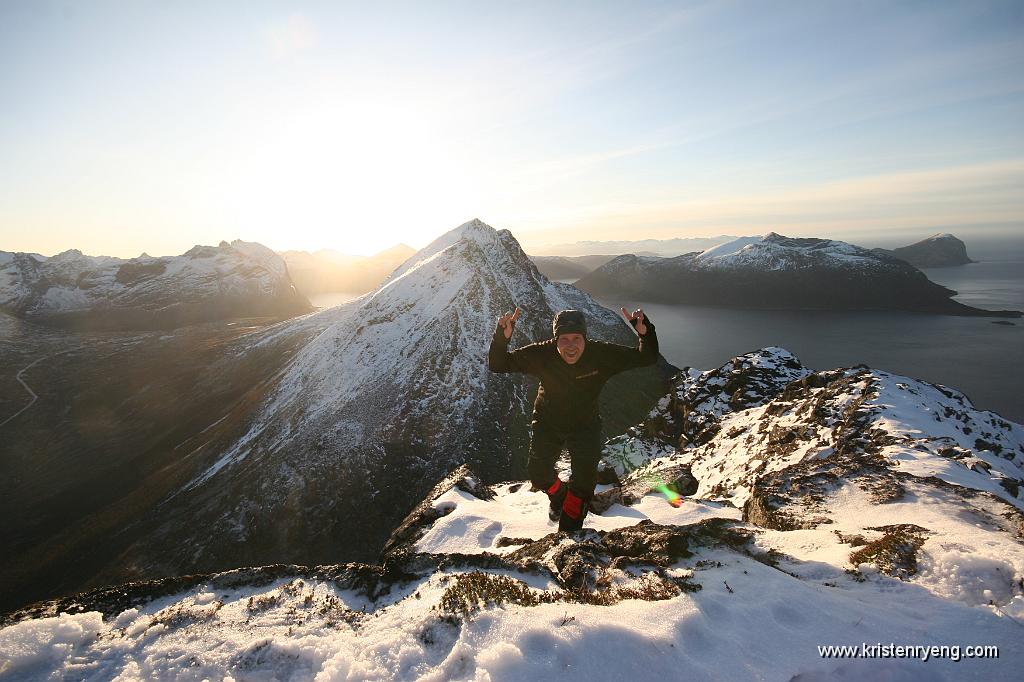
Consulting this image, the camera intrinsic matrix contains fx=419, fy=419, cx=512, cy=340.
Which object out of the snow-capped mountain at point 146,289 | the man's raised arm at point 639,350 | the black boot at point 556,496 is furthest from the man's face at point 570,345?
the snow-capped mountain at point 146,289

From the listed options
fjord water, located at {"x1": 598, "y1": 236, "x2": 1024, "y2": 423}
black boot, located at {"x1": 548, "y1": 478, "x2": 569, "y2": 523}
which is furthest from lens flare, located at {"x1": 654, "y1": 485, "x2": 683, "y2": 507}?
fjord water, located at {"x1": 598, "y1": 236, "x2": 1024, "y2": 423}

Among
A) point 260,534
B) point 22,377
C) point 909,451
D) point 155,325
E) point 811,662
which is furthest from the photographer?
point 155,325

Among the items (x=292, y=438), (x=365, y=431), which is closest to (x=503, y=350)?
(x=365, y=431)

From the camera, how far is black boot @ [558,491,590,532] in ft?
30.6

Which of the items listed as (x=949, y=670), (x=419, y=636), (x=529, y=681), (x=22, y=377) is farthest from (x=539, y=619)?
(x=22, y=377)

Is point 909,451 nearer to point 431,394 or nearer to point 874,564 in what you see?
point 874,564

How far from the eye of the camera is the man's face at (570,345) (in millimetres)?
7619

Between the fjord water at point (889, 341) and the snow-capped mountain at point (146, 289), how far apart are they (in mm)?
153241

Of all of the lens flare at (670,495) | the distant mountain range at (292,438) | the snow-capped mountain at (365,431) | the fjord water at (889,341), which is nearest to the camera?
the lens flare at (670,495)

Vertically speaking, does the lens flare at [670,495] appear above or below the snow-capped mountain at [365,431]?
above

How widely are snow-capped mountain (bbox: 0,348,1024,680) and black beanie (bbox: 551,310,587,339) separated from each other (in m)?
3.70

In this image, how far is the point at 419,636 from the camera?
4.48m

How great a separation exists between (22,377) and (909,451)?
141 m

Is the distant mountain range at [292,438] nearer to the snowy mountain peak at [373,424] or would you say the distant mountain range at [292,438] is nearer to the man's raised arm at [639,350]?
the snowy mountain peak at [373,424]
